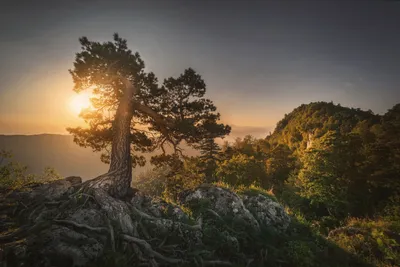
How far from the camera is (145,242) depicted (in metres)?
7.27

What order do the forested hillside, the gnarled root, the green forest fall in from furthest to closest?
the forested hillside → the green forest → the gnarled root

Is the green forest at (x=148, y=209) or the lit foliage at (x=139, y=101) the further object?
the lit foliage at (x=139, y=101)

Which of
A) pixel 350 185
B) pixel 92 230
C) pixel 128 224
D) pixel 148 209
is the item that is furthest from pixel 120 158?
pixel 350 185

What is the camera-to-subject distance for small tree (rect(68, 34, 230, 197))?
1105 centimetres

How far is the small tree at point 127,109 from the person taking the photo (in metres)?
11.1

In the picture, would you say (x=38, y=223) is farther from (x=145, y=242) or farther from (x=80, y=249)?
(x=145, y=242)

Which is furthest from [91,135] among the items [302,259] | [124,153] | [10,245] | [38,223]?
[302,259]

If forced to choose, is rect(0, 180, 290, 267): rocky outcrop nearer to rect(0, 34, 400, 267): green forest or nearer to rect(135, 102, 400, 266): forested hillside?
rect(0, 34, 400, 267): green forest

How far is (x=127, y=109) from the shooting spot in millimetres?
12016

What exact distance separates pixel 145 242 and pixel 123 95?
29.1ft

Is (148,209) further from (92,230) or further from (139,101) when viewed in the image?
(139,101)

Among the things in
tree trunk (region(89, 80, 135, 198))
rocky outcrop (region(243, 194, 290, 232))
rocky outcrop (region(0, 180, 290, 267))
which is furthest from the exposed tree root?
rocky outcrop (region(243, 194, 290, 232))

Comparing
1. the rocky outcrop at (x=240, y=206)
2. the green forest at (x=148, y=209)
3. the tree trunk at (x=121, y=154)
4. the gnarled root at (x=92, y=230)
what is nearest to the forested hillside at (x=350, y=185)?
the green forest at (x=148, y=209)

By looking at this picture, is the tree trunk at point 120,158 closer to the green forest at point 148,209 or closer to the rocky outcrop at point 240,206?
the green forest at point 148,209
